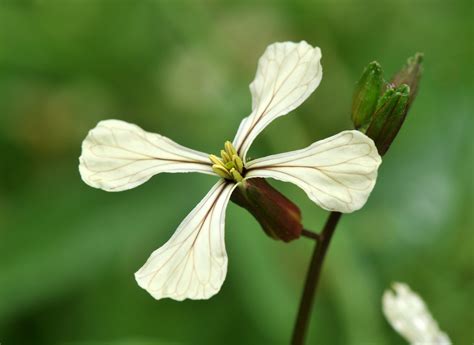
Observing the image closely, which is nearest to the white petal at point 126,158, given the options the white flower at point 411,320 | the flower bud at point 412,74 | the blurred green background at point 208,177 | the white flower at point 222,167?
the white flower at point 222,167

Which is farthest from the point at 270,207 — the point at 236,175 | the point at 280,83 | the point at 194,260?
the point at 280,83

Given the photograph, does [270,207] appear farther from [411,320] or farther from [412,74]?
[411,320]

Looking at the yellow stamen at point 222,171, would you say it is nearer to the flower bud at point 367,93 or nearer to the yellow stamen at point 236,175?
the yellow stamen at point 236,175

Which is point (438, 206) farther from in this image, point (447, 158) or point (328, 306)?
point (328, 306)

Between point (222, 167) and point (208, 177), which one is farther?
point (208, 177)

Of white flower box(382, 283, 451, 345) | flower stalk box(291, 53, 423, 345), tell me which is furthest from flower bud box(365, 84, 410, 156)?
white flower box(382, 283, 451, 345)

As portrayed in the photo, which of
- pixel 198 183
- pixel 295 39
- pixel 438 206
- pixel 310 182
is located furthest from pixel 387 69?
pixel 310 182

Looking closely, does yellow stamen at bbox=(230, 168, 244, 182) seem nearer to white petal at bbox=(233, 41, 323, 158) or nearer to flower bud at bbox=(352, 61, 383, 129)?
white petal at bbox=(233, 41, 323, 158)
